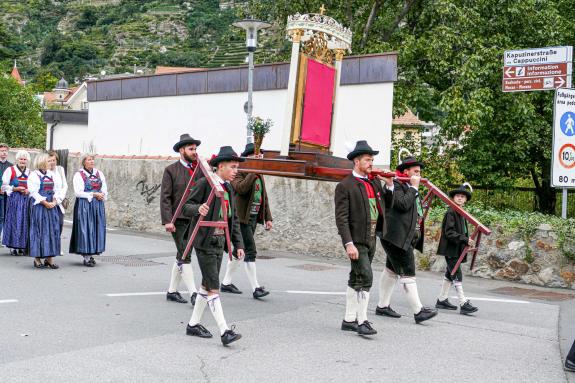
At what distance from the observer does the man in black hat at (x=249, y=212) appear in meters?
9.44

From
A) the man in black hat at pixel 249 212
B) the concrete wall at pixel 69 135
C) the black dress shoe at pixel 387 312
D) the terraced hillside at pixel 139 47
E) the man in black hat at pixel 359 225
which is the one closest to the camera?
the man in black hat at pixel 359 225

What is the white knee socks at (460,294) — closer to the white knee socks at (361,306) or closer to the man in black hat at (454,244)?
the man in black hat at (454,244)

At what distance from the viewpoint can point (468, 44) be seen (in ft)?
64.8

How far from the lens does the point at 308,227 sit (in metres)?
14.3

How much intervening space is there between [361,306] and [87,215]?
6055 mm

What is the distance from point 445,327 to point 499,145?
13161 mm

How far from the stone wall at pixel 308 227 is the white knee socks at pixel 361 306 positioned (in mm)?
4937

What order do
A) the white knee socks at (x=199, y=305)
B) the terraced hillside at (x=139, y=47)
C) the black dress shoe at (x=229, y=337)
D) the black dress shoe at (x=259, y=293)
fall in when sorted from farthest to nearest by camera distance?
the terraced hillside at (x=139, y=47), the black dress shoe at (x=259, y=293), the white knee socks at (x=199, y=305), the black dress shoe at (x=229, y=337)

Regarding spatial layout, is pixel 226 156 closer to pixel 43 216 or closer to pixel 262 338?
pixel 262 338

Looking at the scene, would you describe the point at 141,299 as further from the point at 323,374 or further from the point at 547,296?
the point at 547,296

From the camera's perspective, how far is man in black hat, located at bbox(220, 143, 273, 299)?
31.0 ft

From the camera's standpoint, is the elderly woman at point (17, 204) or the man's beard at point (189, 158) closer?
the man's beard at point (189, 158)

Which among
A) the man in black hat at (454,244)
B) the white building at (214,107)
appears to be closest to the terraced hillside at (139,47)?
the white building at (214,107)

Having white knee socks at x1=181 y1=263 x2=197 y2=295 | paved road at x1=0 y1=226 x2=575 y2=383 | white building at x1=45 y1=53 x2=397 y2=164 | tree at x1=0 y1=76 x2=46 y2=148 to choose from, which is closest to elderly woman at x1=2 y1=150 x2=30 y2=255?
paved road at x1=0 y1=226 x2=575 y2=383
